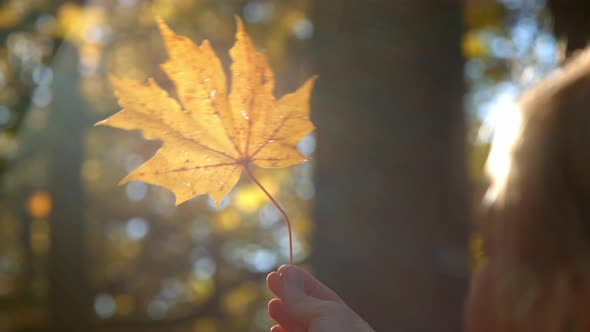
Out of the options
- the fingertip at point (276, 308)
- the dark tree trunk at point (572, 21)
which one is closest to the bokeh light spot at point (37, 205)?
the dark tree trunk at point (572, 21)

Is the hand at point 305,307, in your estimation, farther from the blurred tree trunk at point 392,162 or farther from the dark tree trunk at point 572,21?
the dark tree trunk at point 572,21

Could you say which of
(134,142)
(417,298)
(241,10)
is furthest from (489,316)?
(134,142)

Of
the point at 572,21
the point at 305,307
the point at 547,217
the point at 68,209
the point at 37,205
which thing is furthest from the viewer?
the point at 37,205

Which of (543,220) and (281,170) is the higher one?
(543,220)

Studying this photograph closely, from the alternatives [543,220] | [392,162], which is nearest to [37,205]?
[392,162]

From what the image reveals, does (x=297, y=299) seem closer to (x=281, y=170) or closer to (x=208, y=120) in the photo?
(x=208, y=120)

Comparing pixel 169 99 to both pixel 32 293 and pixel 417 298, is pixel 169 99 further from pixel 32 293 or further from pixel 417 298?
pixel 32 293

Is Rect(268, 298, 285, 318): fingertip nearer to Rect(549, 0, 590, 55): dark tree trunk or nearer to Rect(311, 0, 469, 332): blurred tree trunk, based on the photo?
Rect(311, 0, 469, 332): blurred tree trunk
